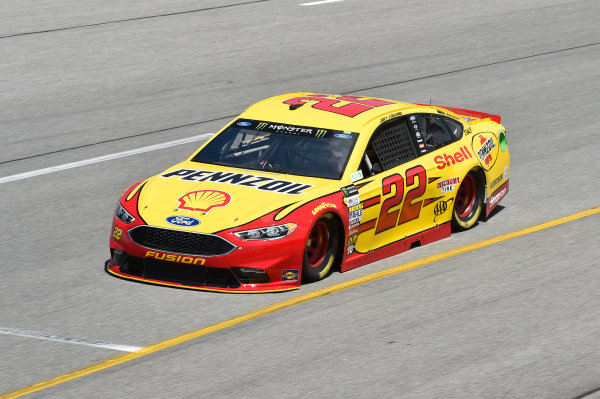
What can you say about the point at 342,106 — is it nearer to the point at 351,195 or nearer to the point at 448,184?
the point at 448,184

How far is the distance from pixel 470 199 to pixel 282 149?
7.42 feet

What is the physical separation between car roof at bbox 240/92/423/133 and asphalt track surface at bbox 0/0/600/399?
136 cm

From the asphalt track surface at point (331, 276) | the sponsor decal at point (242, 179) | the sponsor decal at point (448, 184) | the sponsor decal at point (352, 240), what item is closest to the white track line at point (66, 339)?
the asphalt track surface at point (331, 276)

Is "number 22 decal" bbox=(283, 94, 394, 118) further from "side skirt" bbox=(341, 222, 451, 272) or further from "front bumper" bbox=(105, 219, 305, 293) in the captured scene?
"front bumper" bbox=(105, 219, 305, 293)

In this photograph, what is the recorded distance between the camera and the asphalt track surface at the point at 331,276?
26.3 ft

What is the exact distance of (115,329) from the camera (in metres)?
8.77

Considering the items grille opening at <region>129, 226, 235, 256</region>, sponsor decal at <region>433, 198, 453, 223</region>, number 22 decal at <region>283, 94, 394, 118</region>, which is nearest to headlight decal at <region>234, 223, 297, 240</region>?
grille opening at <region>129, 226, 235, 256</region>

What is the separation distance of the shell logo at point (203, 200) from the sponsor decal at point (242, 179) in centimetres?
29

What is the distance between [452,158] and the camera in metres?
11.4

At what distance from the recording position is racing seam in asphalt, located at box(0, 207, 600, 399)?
777 cm

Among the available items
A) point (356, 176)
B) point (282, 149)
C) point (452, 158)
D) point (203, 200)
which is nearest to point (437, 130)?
point (452, 158)

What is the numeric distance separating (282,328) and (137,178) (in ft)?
16.9

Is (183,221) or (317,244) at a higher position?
(183,221)

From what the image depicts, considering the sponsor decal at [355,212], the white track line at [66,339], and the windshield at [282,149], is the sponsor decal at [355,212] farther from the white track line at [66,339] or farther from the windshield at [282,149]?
the white track line at [66,339]
